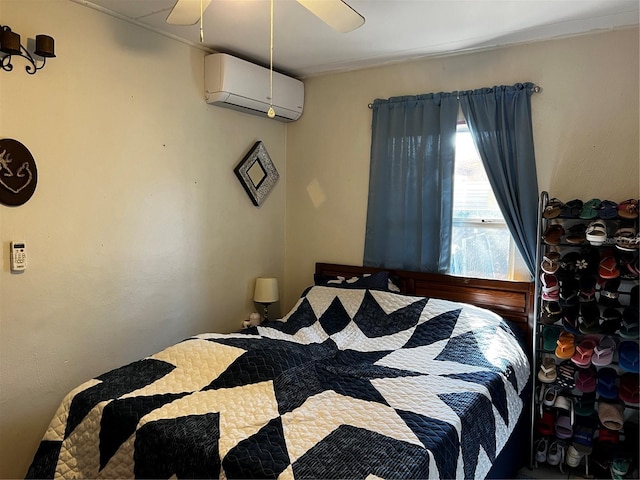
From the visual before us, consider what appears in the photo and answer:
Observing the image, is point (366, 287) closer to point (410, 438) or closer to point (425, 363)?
point (425, 363)

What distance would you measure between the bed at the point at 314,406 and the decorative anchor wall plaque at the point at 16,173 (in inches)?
35.9

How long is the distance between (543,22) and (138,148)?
2.35 metres

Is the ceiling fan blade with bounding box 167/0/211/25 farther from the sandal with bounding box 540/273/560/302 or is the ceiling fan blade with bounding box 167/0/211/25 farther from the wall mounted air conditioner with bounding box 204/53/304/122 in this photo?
the sandal with bounding box 540/273/560/302

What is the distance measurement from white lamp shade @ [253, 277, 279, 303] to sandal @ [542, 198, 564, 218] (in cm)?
188

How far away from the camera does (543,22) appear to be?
2.46m

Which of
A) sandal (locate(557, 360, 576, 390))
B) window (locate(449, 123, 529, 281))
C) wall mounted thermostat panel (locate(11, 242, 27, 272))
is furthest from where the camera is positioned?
window (locate(449, 123, 529, 281))

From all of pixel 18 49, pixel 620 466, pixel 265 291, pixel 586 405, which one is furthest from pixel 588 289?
pixel 18 49

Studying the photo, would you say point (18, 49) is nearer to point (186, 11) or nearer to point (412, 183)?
point (186, 11)

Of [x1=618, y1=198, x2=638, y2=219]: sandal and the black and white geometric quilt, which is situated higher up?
[x1=618, y1=198, x2=638, y2=219]: sandal

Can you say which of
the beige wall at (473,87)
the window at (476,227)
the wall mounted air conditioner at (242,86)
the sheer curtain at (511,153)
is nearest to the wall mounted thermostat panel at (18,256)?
the wall mounted air conditioner at (242,86)

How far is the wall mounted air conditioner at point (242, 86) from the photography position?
2.89 meters

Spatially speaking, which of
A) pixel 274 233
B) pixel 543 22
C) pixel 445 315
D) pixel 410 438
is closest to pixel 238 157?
pixel 274 233

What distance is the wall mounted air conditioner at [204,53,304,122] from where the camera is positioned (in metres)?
2.89

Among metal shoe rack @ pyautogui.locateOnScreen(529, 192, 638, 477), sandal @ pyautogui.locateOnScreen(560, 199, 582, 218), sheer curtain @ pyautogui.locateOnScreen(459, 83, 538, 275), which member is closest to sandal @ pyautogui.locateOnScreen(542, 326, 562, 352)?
metal shoe rack @ pyautogui.locateOnScreen(529, 192, 638, 477)
